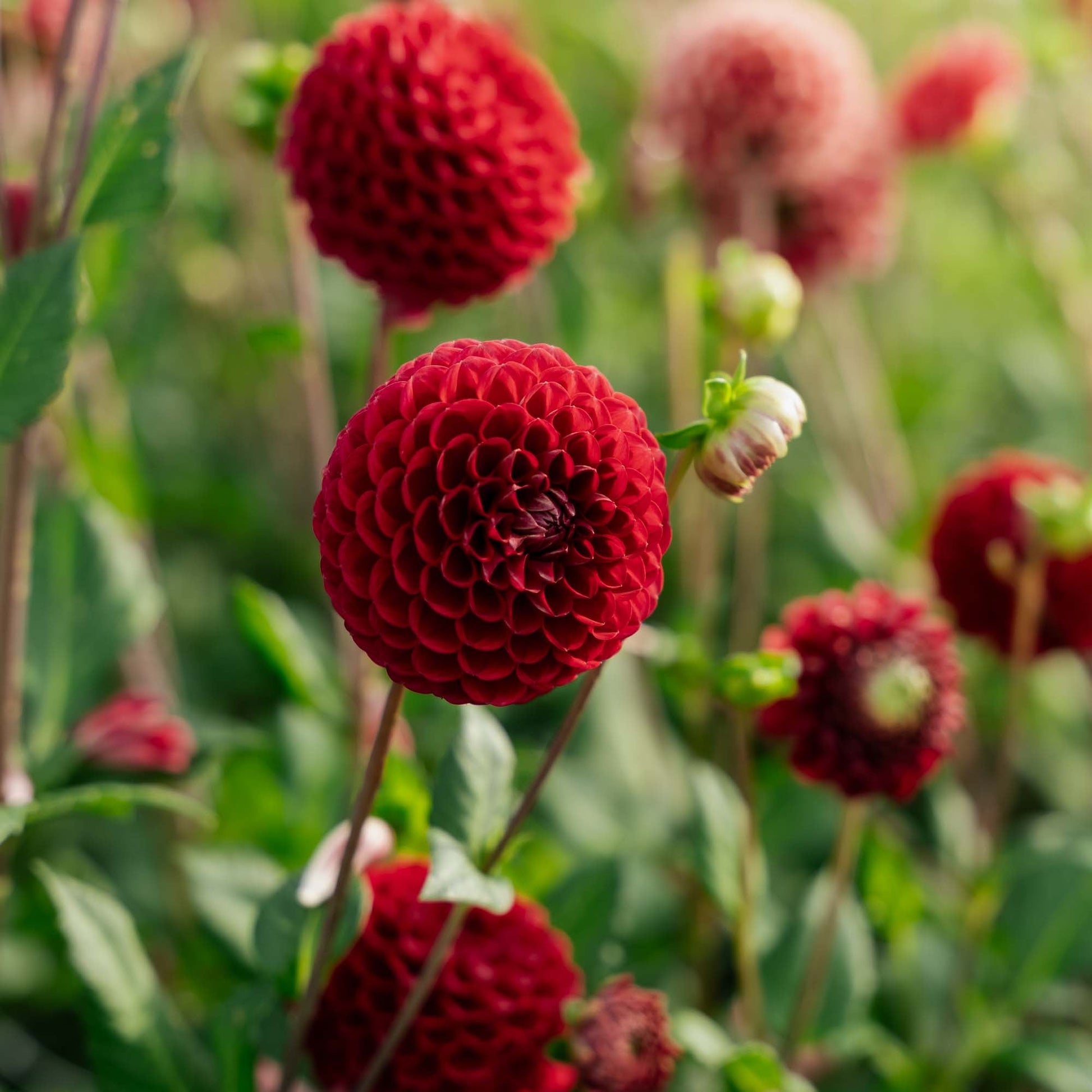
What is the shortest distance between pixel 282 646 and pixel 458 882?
351 mm

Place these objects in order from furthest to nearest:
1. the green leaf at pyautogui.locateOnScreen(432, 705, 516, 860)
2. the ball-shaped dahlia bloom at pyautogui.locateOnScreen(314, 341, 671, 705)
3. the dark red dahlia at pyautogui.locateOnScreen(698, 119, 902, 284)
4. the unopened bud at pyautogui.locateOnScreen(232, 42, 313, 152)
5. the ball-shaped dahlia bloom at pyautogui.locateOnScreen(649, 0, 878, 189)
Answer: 1. the dark red dahlia at pyautogui.locateOnScreen(698, 119, 902, 284)
2. the ball-shaped dahlia bloom at pyautogui.locateOnScreen(649, 0, 878, 189)
3. the unopened bud at pyautogui.locateOnScreen(232, 42, 313, 152)
4. the green leaf at pyautogui.locateOnScreen(432, 705, 516, 860)
5. the ball-shaped dahlia bloom at pyautogui.locateOnScreen(314, 341, 671, 705)

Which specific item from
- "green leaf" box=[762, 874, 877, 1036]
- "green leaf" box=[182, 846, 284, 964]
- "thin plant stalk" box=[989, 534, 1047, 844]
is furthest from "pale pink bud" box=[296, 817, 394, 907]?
"thin plant stalk" box=[989, 534, 1047, 844]

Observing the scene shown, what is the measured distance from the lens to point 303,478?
146 cm

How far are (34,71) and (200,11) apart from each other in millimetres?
258

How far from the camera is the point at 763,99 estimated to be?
101 cm

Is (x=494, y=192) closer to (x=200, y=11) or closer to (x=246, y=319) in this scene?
(x=200, y=11)

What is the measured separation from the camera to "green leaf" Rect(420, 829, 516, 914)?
0.47 m

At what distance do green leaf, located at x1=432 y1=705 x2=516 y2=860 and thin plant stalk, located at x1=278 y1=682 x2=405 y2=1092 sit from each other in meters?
0.04

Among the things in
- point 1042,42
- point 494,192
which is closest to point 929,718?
point 494,192

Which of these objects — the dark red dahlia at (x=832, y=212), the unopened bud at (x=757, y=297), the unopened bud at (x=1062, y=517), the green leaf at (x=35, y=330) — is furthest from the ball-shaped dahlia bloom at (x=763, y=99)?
the green leaf at (x=35, y=330)

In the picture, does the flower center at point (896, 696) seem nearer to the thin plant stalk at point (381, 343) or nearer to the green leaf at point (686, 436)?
the green leaf at point (686, 436)

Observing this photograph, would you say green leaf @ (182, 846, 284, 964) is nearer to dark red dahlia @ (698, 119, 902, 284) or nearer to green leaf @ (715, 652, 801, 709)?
green leaf @ (715, 652, 801, 709)

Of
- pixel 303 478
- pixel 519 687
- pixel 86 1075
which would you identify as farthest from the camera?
pixel 303 478

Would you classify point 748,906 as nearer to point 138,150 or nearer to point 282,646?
point 282,646
